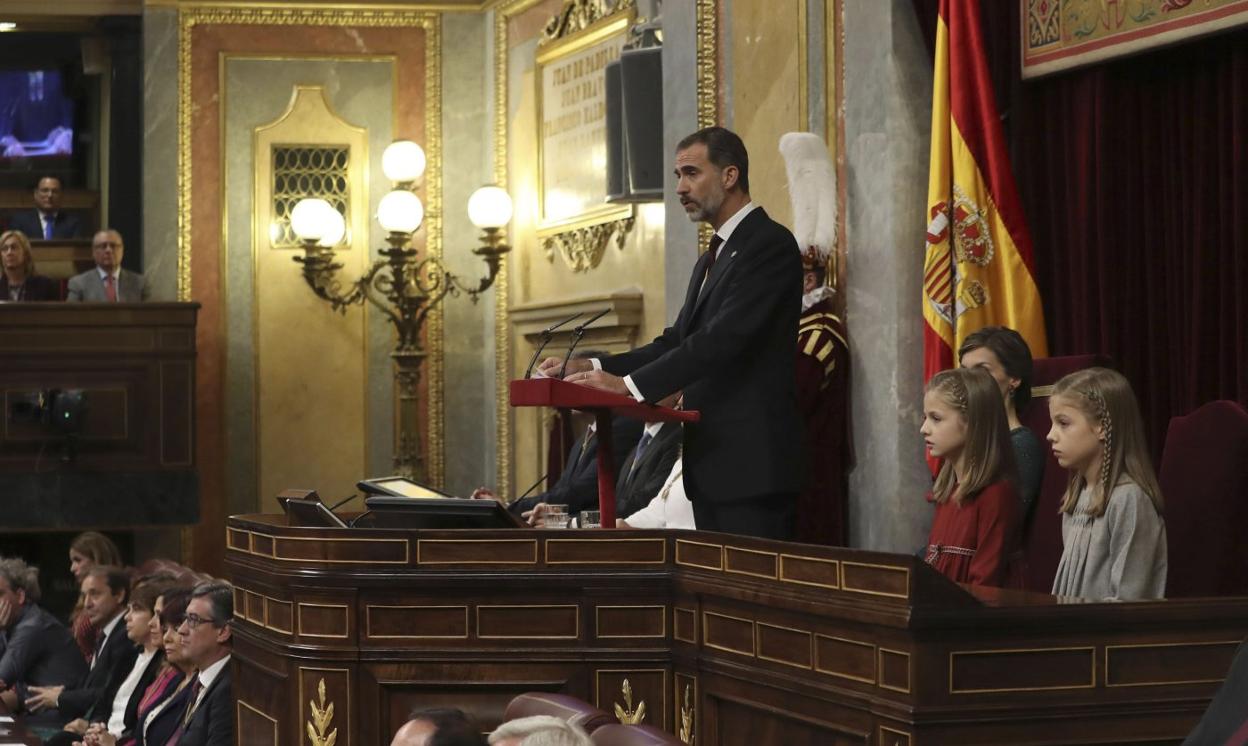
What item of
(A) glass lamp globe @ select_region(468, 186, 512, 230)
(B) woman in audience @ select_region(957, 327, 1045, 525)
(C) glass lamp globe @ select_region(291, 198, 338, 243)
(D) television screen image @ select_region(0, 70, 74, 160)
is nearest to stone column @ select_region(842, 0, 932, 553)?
(B) woman in audience @ select_region(957, 327, 1045, 525)

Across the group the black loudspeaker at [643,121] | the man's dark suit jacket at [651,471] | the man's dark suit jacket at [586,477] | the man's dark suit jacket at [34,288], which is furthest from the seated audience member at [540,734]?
the man's dark suit jacket at [34,288]

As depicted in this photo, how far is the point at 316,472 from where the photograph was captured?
457 inches

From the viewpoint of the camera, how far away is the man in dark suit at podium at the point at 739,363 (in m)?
4.24

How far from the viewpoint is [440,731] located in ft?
7.93

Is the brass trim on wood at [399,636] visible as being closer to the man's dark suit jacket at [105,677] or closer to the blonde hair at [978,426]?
the blonde hair at [978,426]

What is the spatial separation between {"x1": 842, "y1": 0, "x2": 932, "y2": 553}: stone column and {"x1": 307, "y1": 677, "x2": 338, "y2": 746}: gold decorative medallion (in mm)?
2533

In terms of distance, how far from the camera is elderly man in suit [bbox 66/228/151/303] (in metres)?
10.6

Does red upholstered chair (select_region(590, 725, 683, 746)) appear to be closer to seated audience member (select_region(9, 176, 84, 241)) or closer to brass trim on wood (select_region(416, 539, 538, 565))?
brass trim on wood (select_region(416, 539, 538, 565))

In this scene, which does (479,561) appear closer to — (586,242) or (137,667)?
(137,667)

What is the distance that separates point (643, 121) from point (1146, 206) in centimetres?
299

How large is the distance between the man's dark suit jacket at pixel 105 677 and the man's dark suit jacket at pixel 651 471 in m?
1.86

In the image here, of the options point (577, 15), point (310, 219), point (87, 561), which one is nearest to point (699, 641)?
point (87, 561)

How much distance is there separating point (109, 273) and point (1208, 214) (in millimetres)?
7069

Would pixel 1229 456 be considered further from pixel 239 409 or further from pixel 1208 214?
pixel 239 409
